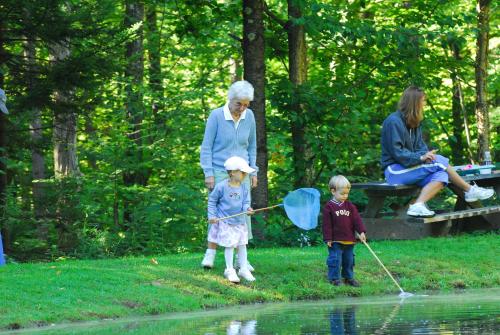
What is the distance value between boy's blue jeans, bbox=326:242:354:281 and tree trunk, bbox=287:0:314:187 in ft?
19.2

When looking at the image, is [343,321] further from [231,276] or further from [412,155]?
[412,155]

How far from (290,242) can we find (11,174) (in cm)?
782

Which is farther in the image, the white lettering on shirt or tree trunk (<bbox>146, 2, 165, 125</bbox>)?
tree trunk (<bbox>146, 2, 165, 125</bbox>)

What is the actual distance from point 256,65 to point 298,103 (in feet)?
4.92

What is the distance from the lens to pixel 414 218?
15445 millimetres

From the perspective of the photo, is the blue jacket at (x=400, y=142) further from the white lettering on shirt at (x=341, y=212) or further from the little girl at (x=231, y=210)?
the little girl at (x=231, y=210)

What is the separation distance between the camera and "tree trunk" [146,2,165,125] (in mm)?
23375

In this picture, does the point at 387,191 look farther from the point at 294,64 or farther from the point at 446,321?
the point at 446,321

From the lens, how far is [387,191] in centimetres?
1575

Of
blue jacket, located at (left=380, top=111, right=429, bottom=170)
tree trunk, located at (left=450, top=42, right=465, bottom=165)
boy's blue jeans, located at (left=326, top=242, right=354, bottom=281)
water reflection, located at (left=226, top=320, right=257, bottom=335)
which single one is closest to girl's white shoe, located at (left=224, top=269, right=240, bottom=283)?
boy's blue jeans, located at (left=326, top=242, right=354, bottom=281)

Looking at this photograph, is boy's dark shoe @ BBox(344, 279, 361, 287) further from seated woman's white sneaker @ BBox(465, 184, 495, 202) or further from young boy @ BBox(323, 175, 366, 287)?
seated woman's white sneaker @ BBox(465, 184, 495, 202)

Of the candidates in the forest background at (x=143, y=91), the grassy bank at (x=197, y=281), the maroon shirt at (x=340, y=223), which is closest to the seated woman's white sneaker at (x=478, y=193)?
the grassy bank at (x=197, y=281)

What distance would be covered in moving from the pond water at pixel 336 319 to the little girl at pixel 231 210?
1.07 metres

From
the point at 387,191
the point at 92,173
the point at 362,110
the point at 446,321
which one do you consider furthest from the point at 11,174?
the point at 446,321
